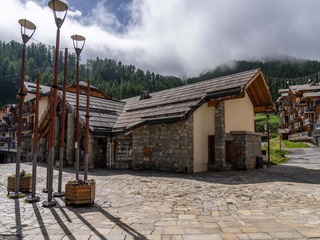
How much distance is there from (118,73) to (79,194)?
9753cm

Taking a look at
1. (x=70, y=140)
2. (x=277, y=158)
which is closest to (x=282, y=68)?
(x=277, y=158)

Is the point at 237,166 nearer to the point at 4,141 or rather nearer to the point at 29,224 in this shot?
the point at 29,224

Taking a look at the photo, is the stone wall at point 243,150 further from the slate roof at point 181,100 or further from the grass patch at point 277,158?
the grass patch at point 277,158

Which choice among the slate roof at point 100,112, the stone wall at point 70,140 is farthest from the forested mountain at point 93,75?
the stone wall at point 70,140

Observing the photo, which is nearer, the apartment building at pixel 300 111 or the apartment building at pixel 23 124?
the apartment building at pixel 23 124

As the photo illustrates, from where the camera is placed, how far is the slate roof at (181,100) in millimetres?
14531

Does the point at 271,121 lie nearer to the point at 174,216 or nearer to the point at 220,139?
the point at 220,139

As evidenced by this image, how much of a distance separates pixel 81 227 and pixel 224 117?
12.2 m

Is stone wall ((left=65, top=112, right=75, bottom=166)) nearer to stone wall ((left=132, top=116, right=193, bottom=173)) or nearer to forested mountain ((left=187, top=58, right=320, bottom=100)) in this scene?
stone wall ((left=132, top=116, right=193, bottom=173))

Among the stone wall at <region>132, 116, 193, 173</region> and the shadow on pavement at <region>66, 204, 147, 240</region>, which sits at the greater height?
the stone wall at <region>132, 116, 193, 173</region>

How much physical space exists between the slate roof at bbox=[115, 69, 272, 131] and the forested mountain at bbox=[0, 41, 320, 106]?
4911 cm

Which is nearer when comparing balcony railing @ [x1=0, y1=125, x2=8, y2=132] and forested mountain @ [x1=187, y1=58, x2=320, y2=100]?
balcony railing @ [x1=0, y1=125, x2=8, y2=132]

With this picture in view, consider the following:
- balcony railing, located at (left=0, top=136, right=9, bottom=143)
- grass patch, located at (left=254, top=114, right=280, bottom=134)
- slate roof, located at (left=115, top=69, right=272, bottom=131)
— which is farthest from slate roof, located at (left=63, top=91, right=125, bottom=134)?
grass patch, located at (left=254, top=114, right=280, bottom=134)

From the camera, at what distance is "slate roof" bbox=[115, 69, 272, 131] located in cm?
1453
